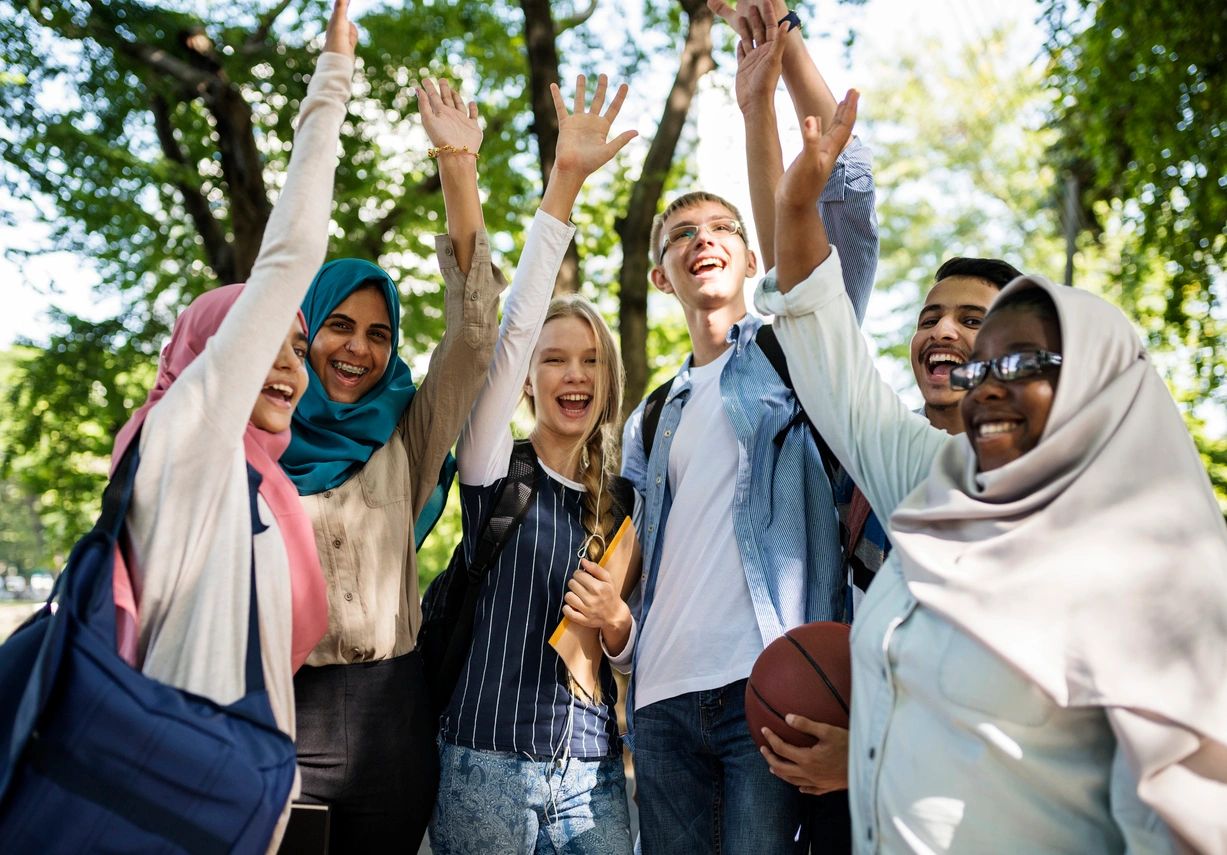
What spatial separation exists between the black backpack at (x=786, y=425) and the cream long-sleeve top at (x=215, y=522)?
61.8 inches

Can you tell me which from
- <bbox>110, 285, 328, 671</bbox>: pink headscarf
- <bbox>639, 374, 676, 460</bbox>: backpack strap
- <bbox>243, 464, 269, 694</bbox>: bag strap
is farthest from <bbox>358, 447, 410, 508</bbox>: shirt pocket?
<bbox>639, 374, 676, 460</bbox>: backpack strap

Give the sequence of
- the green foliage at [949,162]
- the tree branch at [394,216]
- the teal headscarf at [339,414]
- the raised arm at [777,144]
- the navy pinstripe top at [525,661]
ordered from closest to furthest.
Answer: the teal headscarf at [339,414]
the navy pinstripe top at [525,661]
the raised arm at [777,144]
the tree branch at [394,216]
the green foliage at [949,162]

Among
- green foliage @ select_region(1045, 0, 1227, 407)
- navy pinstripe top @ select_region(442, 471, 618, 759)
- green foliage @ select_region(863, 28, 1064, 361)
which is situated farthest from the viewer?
green foliage @ select_region(863, 28, 1064, 361)

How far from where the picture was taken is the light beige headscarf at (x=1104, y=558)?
2197 millimetres

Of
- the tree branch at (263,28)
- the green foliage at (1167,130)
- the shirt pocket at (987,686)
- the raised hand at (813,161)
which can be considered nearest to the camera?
the shirt pocket at (987,686)

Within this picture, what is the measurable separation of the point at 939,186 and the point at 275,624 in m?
36.1

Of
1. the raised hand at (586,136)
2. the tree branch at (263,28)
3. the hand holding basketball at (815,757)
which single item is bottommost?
the hand holding basketball at (815,757)

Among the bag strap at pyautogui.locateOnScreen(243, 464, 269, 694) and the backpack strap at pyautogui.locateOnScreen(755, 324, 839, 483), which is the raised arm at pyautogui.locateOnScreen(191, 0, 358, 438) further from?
the backpack strap at pyautogui.locateOnScreen(755, 324, 839, 483)

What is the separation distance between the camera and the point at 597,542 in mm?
3797

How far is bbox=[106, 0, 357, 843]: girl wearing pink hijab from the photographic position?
7.96 ft

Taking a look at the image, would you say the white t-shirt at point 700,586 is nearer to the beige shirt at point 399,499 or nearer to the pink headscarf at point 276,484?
the beige shirt at point 399,499

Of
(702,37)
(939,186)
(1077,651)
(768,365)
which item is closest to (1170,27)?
(702,37)

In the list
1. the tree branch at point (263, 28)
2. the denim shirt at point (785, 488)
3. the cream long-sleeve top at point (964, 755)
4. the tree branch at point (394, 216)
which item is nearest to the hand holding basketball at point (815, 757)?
the cream long-sleeve top at point (964, 755)

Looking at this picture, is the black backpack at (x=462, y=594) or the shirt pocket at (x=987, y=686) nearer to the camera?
the shirt pocket at (x=987, y=686)
